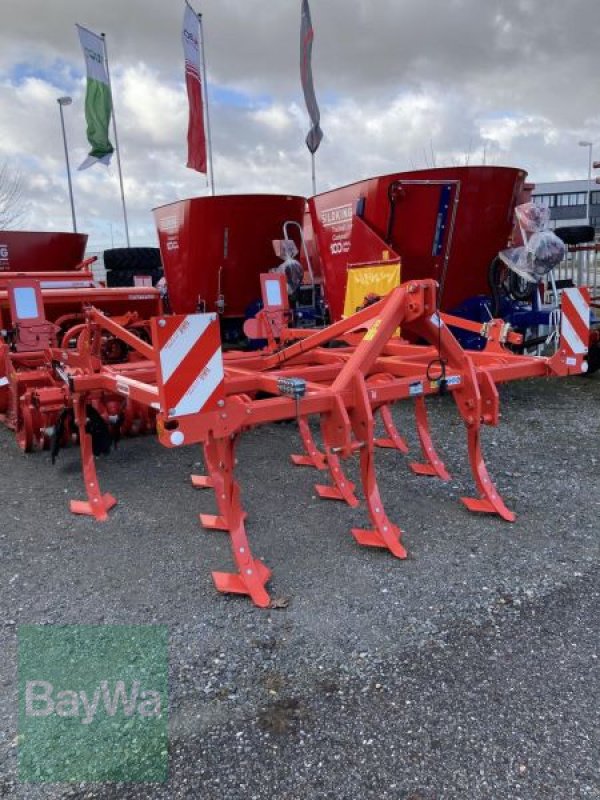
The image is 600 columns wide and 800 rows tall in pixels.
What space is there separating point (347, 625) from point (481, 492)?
150 cm

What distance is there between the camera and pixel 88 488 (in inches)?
160

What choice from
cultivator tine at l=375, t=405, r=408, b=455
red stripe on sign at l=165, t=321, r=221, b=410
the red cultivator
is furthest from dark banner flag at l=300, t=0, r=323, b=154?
red stripe on sign at l=165, t=321, r=221, b=410

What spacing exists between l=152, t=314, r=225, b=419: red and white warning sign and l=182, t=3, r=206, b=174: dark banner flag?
39.1 ft

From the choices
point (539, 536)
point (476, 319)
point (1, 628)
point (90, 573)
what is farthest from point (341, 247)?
point (1, 628)

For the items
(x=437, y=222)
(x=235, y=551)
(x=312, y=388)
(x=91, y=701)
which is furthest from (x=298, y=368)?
(x=437, y=222)

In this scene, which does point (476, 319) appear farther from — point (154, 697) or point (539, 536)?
point (154, 697)

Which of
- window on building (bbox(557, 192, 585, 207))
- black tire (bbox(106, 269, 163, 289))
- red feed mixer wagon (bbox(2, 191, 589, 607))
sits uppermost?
window on building (bbox(557, 192, 585, 207))

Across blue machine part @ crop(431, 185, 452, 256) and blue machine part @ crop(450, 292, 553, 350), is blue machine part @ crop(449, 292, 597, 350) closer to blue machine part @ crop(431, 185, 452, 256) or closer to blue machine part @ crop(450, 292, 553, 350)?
blue machine part @ crop(450, 292, 553, 350)

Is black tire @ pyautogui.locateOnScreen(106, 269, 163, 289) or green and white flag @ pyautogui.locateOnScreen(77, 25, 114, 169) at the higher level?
green and white flag @ pyautogui.locateOnScreen(77, 25, 114, 169)

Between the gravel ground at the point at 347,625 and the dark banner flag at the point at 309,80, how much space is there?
1020 cm

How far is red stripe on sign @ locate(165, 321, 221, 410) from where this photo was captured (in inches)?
103

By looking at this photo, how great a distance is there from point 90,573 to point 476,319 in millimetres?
4901

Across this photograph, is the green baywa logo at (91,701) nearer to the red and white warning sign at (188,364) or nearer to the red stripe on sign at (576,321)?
the red and white warning sign at (188,364)

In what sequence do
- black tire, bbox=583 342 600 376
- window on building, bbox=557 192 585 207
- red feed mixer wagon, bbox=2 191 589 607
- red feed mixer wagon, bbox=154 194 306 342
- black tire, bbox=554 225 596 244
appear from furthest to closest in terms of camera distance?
1. window on building, bbox=557 192 585 207
2. black tire, bbox=554 225 596 244
3. red feed mixer wagon, bbox=154 194 306 342
4. black tire, bbox=583 342 600 376
5. red feed mixer wagon, bbox=2 191 589 607
